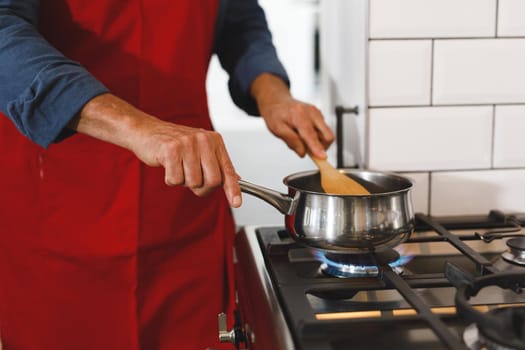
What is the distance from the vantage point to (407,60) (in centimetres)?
92

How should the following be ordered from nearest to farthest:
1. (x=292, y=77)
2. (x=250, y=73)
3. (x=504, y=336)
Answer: (x=504, y=336)
(x=250, y=73)
(x=292, y=77)

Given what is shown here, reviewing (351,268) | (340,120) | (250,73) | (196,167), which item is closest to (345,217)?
(351,268)

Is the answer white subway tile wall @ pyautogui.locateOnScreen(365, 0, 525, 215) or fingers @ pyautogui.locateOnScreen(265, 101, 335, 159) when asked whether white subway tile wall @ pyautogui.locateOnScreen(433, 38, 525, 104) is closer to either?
white subway tile wall @ pyautogui.locateOnScreen(365, 0, 525, 215)

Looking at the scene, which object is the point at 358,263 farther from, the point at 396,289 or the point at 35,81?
the point at 35,81

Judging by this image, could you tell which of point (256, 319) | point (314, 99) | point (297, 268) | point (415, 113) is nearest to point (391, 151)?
point (415, 113)

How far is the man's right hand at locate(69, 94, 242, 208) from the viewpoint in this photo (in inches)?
25.4

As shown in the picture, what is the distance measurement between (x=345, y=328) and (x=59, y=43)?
538mm

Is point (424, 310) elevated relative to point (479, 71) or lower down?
lower down

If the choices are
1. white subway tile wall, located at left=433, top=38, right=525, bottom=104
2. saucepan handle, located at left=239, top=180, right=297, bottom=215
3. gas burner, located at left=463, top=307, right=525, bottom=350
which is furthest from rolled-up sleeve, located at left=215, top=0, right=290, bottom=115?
gas burner, located at left=463, top=307, right=525, bottom=350

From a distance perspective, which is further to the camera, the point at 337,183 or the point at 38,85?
the point at 337,183

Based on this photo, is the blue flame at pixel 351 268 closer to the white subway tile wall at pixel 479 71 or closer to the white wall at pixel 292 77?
the white subway tile wall at pixel 479 71

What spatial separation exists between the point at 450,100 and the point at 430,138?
60 mm

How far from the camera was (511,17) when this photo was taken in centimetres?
92

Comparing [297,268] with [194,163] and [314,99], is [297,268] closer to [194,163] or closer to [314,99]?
[194,163]
